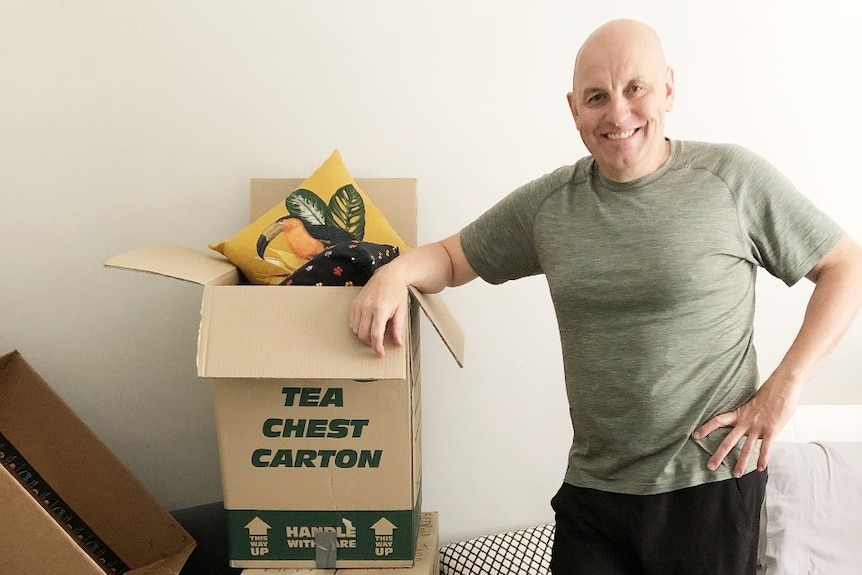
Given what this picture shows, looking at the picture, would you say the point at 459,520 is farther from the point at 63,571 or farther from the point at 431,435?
the point at 63,571

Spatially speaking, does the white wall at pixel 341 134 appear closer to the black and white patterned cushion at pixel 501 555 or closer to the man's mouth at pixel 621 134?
the black and white patterned cushion at pixel 501 555

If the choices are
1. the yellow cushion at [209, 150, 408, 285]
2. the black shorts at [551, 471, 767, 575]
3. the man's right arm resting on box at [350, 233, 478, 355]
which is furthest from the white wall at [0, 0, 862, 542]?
the black shorts at [551, 471, 767, 575]

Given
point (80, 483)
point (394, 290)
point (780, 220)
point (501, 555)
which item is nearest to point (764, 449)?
point (780, 220)

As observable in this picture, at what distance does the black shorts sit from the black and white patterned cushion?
0.64m

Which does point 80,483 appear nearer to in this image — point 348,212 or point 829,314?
point 348,212

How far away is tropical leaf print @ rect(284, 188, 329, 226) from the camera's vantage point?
165 cm

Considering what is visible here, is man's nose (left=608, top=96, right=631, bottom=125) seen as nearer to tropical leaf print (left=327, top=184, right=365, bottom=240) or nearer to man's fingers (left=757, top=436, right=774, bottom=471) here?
man's fingers (left=757, top=436, right=774, bottom=471)

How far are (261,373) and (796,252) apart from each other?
86 cm

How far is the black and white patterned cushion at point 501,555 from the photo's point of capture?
6.15 ft

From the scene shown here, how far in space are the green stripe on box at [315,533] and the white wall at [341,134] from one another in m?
0.45

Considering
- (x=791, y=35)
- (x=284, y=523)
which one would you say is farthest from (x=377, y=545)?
(x=791, y=35)

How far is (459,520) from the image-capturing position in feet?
6.57

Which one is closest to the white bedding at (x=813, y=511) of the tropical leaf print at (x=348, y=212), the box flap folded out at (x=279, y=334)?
the box flap folded out at (x=279, y=334)

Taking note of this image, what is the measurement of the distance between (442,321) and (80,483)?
0.84m
